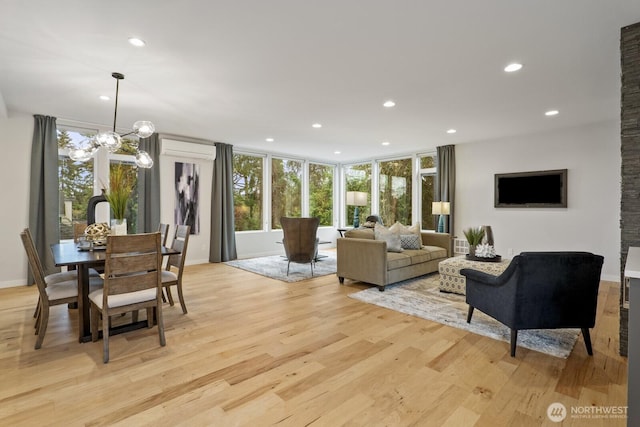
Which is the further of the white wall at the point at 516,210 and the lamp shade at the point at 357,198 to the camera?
the lamp shade at the point at 357,198

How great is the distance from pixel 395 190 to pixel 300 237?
385 cm

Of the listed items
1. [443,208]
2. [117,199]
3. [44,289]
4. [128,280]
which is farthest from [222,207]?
[443,208]

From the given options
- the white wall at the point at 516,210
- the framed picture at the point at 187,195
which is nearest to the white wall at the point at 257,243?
the white wall at the point at 516,210

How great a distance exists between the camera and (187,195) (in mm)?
6312

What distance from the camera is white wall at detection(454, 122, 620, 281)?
16.3ft

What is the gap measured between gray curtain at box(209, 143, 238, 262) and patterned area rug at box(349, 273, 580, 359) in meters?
3.60

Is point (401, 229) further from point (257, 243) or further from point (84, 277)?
point (84, 277)

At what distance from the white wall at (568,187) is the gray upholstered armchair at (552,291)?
358 cm

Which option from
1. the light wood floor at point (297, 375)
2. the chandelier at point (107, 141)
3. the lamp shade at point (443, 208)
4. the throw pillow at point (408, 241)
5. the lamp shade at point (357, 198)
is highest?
the chandelier at point (107, 141)

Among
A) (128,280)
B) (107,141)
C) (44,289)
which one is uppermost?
(107,141)

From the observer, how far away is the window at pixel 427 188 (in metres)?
7.25

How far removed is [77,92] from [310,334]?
3.90 m

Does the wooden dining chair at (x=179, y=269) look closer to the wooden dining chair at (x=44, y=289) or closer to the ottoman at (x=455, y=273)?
the wooden dining chair at (x=44, y=289)

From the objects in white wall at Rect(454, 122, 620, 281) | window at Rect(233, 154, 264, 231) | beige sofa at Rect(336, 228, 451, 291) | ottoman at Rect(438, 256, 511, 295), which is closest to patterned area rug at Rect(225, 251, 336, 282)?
beige sofa at Rect(336, 228, 451, 291)
